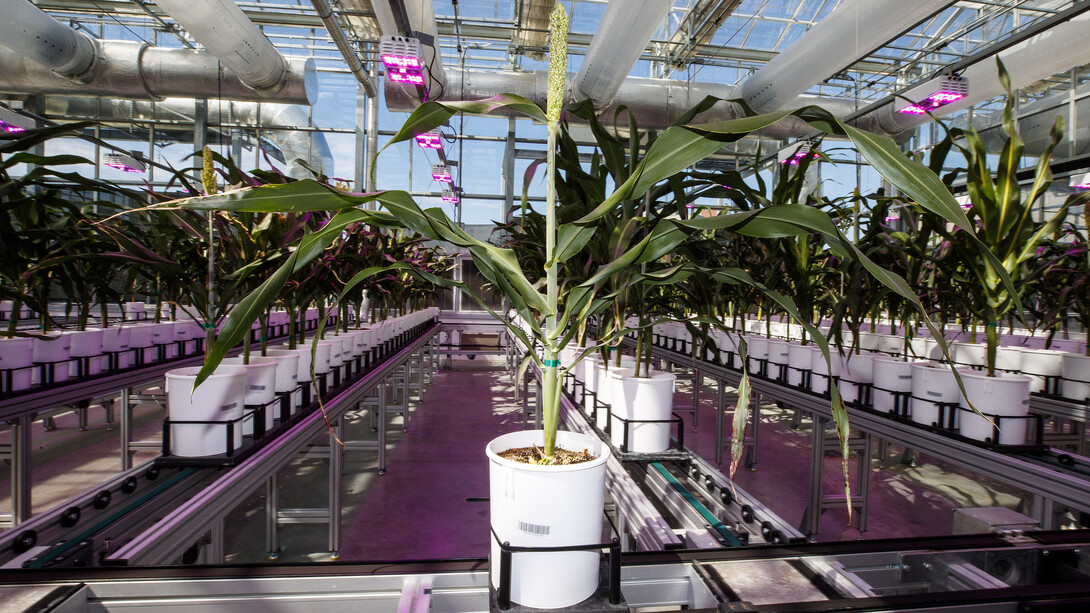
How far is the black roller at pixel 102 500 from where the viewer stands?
29.6 inches

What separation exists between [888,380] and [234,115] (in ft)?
22.2

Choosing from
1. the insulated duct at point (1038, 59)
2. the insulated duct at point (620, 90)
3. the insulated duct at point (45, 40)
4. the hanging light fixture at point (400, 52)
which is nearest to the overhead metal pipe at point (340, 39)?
the insulated duct at point (620, 90)

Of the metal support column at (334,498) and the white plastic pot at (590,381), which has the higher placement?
the white plastic pot at (590,381)

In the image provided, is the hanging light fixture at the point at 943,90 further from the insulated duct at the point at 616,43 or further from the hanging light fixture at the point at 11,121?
the hanging light fixture at the point at 11,121

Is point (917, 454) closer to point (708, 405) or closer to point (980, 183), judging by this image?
point (708, 405)

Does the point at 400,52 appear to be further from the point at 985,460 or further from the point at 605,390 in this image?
the point at 985,460

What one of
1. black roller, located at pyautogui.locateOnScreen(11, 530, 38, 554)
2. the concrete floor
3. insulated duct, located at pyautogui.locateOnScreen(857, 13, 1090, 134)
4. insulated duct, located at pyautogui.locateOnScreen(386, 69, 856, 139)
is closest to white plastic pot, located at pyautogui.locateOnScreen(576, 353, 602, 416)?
the concrete floor

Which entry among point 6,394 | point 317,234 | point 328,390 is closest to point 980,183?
point 317,234

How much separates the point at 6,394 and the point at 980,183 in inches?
93.7

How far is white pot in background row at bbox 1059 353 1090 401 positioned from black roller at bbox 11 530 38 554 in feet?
8.20

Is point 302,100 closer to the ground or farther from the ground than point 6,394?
farther from the ground

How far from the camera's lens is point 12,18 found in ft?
9.82

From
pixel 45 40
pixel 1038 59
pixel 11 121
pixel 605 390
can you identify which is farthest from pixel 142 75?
pixel 1038 59

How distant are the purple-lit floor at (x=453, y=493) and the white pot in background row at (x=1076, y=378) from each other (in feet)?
2.59
